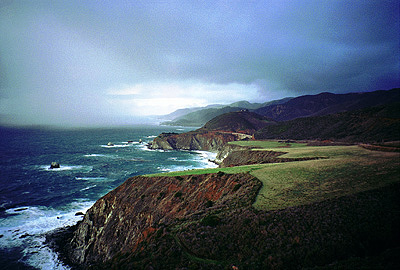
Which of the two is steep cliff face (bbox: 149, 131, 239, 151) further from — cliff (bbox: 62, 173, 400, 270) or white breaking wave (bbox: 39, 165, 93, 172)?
cliff (bbox: 62, 173, 400, 270)

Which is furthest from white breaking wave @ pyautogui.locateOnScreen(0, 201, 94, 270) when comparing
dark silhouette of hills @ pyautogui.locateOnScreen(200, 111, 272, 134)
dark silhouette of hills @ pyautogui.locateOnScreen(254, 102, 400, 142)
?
dark silhouette of hills @ pyautogui.locateOnScreen(200, 111, 272, 134)

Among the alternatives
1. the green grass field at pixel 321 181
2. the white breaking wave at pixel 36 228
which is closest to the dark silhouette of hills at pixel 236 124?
the white breaking wave at pixel 36 228

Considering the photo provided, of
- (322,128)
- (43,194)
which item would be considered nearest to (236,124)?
(322,128)

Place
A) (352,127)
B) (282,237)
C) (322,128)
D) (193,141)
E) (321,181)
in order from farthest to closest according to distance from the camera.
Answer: (193,141)
(322,128)
(352,127)
(321,181)
(282,237)

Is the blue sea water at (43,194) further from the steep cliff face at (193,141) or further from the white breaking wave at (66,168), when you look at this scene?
the steep cliff face at (193,141)

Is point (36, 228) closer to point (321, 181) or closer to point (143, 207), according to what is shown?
point (143, 207)

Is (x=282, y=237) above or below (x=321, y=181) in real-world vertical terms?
below
